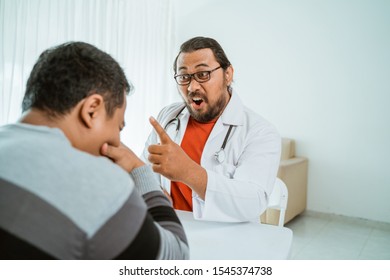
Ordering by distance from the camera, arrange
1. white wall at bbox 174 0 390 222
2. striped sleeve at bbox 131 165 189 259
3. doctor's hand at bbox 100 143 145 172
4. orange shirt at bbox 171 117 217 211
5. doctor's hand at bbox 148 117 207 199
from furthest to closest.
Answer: white wall at bbox 174 0 390 222, orange shirt at bbox 171 117 217 211, doctor's hand at bbox 148 117 207 199, doctor's hand at bbox 100 143 145 172, striped sleeve at bbox 131 165 189 259

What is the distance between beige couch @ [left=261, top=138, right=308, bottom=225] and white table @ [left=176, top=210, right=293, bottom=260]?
6.87 ft

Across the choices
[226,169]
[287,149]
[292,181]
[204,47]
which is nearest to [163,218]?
[226,169]

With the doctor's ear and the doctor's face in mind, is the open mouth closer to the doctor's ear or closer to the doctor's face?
the doctor's face

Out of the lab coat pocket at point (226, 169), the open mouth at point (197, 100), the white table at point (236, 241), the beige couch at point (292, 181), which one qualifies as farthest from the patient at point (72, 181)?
the beige couch at point (292, 181)

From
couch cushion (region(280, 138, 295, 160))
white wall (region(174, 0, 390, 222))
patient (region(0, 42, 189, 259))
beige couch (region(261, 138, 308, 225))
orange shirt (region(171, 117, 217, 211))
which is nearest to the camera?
patient (region(0, 42, 189, 259))

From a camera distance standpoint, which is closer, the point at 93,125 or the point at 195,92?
the point at 93,125

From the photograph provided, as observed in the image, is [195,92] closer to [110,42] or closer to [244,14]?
[110,42]

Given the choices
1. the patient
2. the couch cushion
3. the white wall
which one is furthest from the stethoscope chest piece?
the white wall

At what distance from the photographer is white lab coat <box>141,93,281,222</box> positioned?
117 centimetres

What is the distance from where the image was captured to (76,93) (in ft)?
2.25

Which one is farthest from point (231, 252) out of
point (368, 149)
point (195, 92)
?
point (368, 149)

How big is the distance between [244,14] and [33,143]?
12.6 ft

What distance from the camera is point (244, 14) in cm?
400
